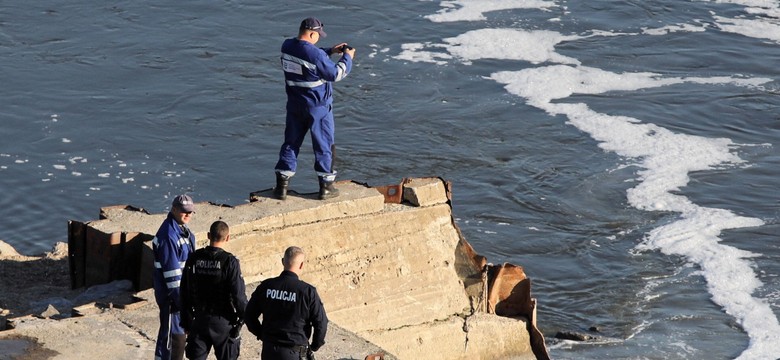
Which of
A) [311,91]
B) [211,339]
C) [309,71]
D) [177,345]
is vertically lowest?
[177,345]

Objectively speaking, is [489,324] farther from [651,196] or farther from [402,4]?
[402,4]

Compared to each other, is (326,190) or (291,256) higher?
(291,256)

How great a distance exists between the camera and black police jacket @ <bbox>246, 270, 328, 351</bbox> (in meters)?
7.67

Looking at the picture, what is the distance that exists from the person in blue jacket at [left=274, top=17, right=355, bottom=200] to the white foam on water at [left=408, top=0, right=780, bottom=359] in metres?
4.96

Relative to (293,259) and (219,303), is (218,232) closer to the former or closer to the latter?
(219,303)

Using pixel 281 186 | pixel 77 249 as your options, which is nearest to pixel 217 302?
pixel 281 186

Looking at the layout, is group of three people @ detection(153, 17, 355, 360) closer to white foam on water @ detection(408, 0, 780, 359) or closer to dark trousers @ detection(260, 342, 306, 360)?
dark trousers @ detection(260, 342, 306, 360)

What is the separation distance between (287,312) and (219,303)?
2.31 ft

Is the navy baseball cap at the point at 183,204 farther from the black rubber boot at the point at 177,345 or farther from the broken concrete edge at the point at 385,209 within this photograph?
the broken concrete edge at the point at 385,209

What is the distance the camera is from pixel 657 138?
20.5 metres

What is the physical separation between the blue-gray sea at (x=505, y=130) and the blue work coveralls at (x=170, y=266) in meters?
5.59

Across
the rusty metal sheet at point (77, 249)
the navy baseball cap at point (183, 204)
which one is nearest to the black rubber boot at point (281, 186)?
the rusty metal sheet at point (77, 249)

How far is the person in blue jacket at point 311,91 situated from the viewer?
1081cm

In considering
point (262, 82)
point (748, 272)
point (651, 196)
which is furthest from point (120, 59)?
point (748, 272)
